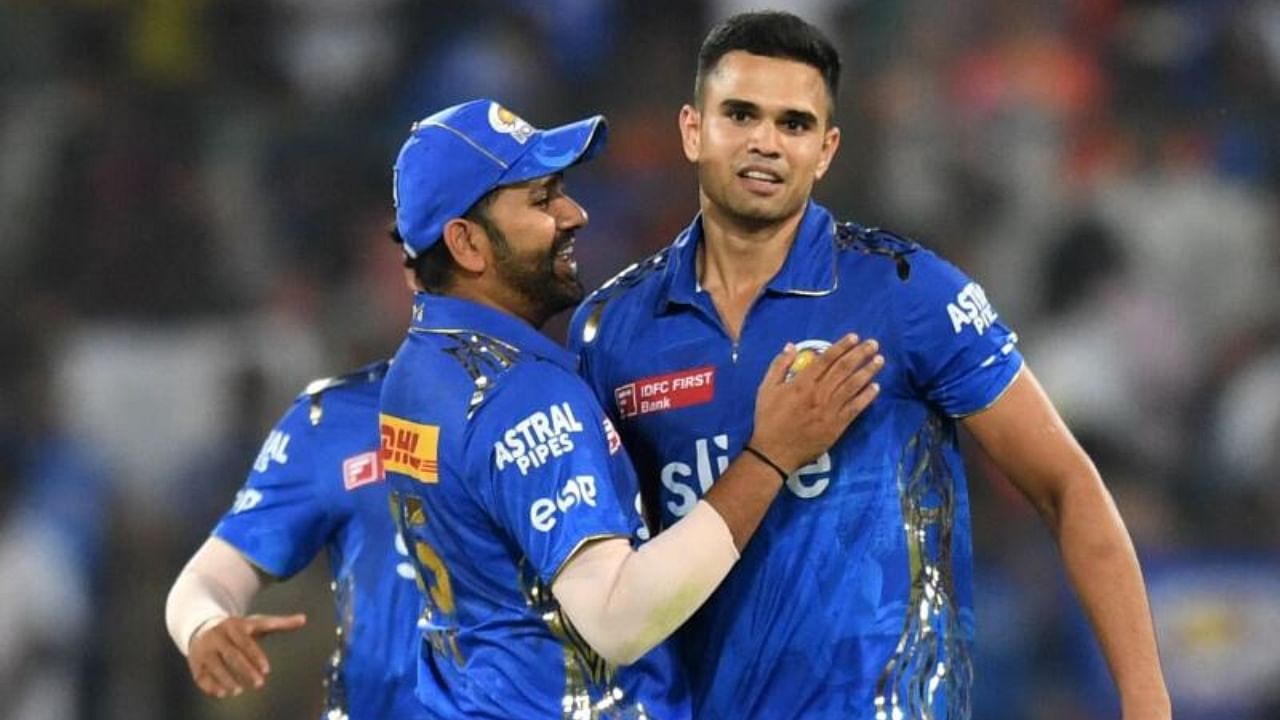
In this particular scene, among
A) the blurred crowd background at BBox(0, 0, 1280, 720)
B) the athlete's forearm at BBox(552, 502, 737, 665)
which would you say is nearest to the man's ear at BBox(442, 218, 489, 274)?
the athlete's forearm at BBox(552, 502, 737, 665)

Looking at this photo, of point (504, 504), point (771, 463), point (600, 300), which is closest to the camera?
point (504, 504)

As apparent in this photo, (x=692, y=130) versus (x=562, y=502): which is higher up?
(x=692, y=130)

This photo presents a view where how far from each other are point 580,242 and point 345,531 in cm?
441

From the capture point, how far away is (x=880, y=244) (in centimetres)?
445

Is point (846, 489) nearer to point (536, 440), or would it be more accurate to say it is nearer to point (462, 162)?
point (536, 440)

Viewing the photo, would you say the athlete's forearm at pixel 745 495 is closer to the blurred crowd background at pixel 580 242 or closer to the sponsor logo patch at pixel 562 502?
the sponsor logo patch at pixel 562 502

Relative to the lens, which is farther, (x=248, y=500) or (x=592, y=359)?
(x=248, y=500)

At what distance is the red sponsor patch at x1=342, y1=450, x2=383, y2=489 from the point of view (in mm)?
4965

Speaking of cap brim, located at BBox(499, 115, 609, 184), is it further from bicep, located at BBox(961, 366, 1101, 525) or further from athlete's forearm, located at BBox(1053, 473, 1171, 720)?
athlete's forearm, located at BBox(1053, 473, 1171, 720)

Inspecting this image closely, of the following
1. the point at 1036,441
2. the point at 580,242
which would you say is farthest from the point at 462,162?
the point at 580,242

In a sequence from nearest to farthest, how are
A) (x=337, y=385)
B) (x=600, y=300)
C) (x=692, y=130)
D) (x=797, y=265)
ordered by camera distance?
(x=797, y=265)
(x=692, y=130)
(x=600, y=300)
(x=337, y=385)

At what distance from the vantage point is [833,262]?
14.5ft

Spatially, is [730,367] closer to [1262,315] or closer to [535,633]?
[535,633]

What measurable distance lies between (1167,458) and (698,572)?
4.92 metres
